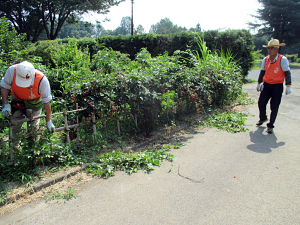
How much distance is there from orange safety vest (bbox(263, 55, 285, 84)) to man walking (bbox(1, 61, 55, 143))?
5.02 meters

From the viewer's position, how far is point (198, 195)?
3049mm

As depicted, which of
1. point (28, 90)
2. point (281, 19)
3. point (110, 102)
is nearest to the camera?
point (28, 90)

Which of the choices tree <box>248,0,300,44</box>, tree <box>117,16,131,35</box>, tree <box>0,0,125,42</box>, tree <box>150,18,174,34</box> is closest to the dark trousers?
tree <box>0,0,125,42</box>

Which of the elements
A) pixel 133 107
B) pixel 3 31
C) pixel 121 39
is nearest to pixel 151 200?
pixel 133 107

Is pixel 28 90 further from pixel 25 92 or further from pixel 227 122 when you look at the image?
pixel 227 122

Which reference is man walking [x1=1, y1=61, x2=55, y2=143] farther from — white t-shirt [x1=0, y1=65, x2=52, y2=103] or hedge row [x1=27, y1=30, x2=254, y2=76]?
hedge row [x1=27, y1=30, x2=254, y2=76]

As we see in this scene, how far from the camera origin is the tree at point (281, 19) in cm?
3734

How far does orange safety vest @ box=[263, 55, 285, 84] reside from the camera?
5.37m

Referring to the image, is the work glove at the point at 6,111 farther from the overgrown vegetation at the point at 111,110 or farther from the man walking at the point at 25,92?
the overgrown vegetation at the point at 111,110

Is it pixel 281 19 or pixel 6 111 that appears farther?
pixel 281 19

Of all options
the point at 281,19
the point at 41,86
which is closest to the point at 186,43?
the point at 41,86

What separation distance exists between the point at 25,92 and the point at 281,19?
46798 mm

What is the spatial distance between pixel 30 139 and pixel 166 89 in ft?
10.1

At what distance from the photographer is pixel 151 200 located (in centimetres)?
295
